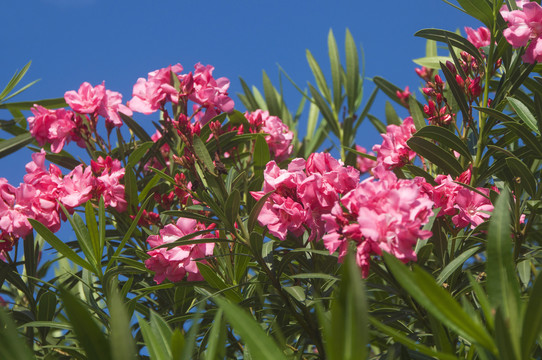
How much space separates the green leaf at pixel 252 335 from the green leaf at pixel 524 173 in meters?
1.00

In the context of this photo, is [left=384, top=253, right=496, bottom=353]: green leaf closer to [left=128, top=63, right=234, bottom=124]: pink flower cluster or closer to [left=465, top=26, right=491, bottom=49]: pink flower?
[left=128, top=63, right=234, bottom=124]: pink flower cluster

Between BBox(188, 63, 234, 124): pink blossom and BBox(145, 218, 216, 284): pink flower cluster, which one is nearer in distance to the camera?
BBox(145, 218, 216, 284): pink flower cluster

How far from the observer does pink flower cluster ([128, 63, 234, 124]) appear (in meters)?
2.14

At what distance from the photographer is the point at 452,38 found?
6.28 ft

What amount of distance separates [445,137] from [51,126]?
150 centimetres

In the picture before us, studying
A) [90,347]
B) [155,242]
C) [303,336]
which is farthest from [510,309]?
[155,242]

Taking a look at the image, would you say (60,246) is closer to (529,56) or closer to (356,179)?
(356,179)

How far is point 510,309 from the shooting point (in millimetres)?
933

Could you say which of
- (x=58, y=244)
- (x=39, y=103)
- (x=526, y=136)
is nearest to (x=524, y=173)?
(x=526, y=136)

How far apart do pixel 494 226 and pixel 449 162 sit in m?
0.82

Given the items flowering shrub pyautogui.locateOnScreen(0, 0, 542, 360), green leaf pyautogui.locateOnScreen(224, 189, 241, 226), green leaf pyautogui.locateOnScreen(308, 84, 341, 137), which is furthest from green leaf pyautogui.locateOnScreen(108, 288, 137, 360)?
green leaf pyautogui.locateOnScreen(308, 84, 341, 137)

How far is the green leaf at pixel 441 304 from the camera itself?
87cm

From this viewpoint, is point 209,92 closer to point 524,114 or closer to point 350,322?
point 524,114

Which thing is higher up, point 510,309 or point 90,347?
point 90,347
